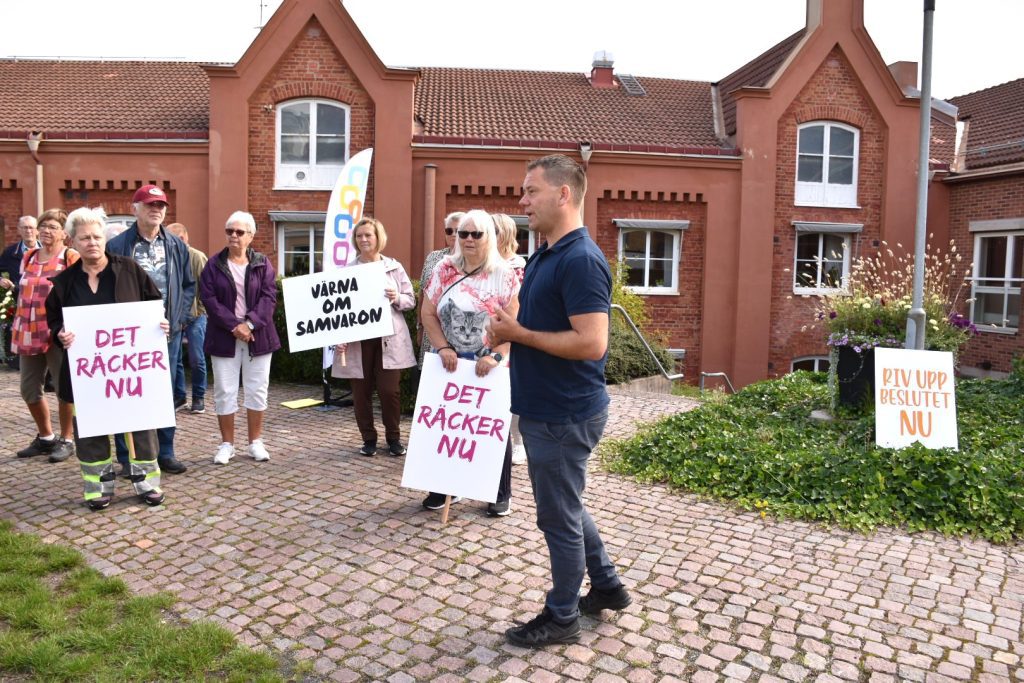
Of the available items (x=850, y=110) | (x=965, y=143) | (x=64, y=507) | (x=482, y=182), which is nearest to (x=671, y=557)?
(x=64, y=507)

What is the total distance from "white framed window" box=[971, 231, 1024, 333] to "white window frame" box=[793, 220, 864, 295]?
Result: 2833mm

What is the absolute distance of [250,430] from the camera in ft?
22.1

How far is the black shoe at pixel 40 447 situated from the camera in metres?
6.76

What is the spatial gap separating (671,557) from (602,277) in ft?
7.26

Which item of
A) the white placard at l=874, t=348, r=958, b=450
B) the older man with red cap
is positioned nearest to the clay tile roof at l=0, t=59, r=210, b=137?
the older man with red cap

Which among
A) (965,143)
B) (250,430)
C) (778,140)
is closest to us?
(250,430)

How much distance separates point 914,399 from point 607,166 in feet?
43.4

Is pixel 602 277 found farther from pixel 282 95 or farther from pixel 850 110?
pixel 850 110

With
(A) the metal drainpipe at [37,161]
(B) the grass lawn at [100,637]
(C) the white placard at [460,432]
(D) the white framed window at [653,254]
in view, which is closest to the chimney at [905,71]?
(D) the white framed window at [653,254]

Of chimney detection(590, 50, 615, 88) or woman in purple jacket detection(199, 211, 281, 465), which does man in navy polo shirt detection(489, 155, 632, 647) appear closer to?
woman in purple jacket detection(199, 211, 281, 465)

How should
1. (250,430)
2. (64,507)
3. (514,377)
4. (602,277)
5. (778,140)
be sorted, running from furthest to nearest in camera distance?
(778,140)
(250,430)
(64,507)
(514,377)
(602,277)

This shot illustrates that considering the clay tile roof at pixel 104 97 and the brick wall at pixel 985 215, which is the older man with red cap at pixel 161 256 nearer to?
the clay tile roof at pixel 104 97

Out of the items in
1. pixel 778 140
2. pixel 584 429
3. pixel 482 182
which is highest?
pixel 778 140

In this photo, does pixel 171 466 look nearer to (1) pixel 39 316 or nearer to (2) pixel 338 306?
(1) pixel 39 316
